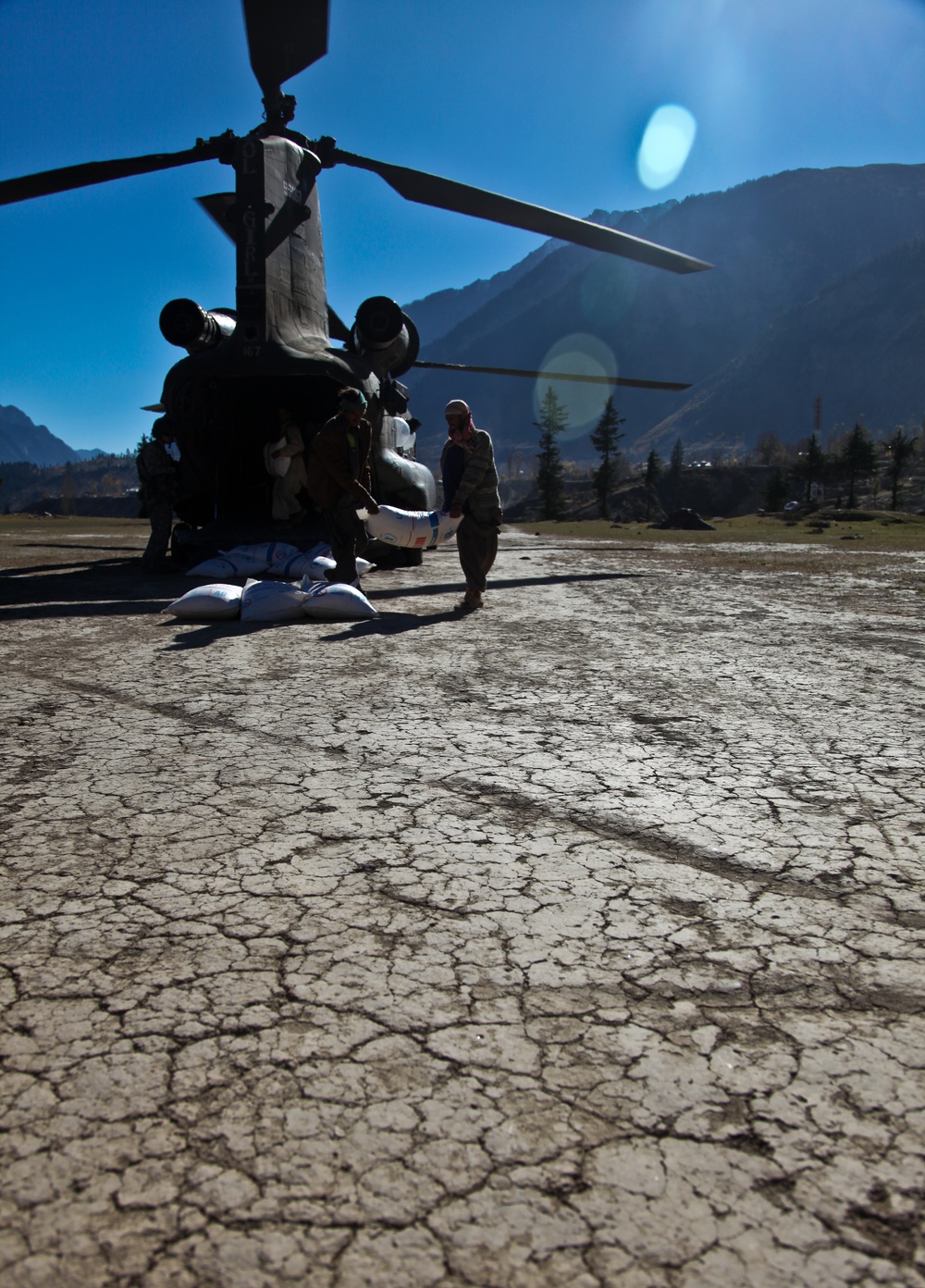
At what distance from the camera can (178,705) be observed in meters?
4.30

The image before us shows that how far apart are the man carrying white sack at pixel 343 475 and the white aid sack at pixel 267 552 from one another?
162cm

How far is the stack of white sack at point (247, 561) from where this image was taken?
8992 millimetres

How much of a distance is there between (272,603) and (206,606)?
0.55 meters

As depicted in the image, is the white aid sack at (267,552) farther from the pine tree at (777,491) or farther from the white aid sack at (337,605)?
the pine tree at (777,491)

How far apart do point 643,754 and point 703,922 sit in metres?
1.38

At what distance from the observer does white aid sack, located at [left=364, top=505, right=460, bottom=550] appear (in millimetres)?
8617

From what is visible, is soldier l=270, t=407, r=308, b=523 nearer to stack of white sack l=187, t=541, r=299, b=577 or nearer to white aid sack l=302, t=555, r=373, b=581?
stack of white sack l=187, t=541, r=299, b=577

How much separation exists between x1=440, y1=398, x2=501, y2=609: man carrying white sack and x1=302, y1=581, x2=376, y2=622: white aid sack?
1.11 m

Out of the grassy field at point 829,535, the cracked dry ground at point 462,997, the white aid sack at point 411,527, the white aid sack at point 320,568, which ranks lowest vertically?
the cracked dry ground at point 462,997

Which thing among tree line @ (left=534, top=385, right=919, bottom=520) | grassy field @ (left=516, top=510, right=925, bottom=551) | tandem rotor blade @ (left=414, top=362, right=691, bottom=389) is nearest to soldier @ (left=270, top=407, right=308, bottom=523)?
tandem rotor blade @ (left=414, top=362, right=691, bottom=389)

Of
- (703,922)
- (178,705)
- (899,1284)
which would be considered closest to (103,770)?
(178,705)

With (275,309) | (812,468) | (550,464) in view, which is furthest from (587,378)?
(550,464)

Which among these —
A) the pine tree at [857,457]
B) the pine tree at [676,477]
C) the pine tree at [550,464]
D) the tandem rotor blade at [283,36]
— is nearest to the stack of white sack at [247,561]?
the tandem rotor blade at [283,36]

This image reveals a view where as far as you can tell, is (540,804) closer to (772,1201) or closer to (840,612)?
(772,1201)
